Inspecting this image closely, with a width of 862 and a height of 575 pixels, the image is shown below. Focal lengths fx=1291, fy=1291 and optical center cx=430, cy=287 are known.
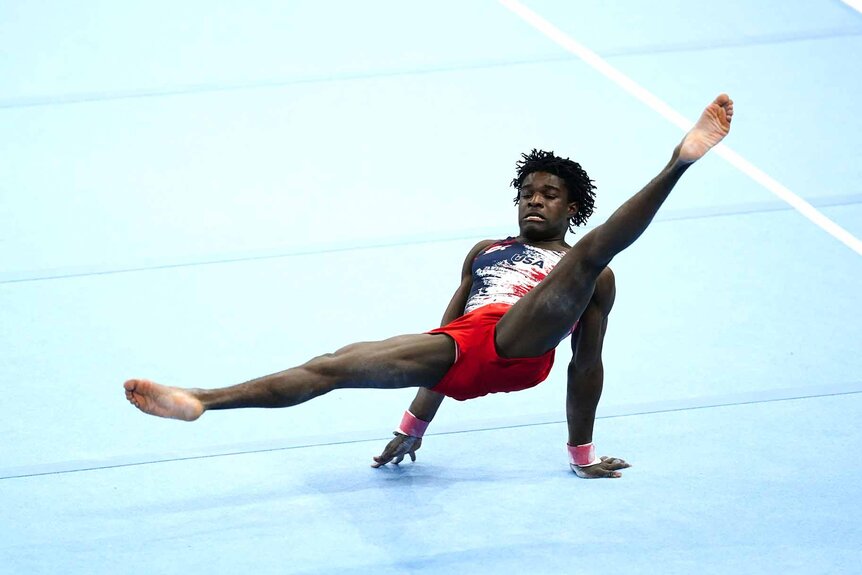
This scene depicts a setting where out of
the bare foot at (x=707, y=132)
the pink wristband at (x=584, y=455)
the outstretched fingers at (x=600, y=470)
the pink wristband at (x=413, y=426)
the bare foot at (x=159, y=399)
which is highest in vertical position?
the bare foot at (x=707, y=132)

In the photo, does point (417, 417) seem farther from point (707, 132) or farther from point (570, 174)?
point (707, 132)

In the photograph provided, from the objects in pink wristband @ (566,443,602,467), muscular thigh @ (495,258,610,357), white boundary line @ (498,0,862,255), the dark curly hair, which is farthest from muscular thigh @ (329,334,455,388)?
white boundary line @ (498,0,862,255)

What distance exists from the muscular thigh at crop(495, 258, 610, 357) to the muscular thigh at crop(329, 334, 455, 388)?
18cm

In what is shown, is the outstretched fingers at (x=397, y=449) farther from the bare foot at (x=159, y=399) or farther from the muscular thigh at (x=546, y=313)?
the bare foot at (x=159, y=399)

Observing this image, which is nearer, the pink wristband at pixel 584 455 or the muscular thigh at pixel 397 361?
the muscular thigh at pixel 397 361

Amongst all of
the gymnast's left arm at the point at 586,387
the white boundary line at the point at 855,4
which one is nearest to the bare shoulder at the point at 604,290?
the gymnast's left arm at the point at 586,387

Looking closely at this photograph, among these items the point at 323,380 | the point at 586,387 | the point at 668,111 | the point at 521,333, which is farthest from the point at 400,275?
the point at 668,111

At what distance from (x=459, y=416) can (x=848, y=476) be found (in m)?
1.28

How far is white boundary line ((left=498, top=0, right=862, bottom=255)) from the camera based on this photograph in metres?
5.51

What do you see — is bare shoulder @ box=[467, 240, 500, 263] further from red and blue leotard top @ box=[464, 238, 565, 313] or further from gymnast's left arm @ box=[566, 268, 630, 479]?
gymnast's left arm @ box=[566, 268, 630, 479]

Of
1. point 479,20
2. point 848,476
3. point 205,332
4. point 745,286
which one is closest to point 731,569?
point 848,476

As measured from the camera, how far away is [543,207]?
411 cm

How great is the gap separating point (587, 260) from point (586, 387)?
0.56 meters

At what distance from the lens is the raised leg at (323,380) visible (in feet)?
10.7
